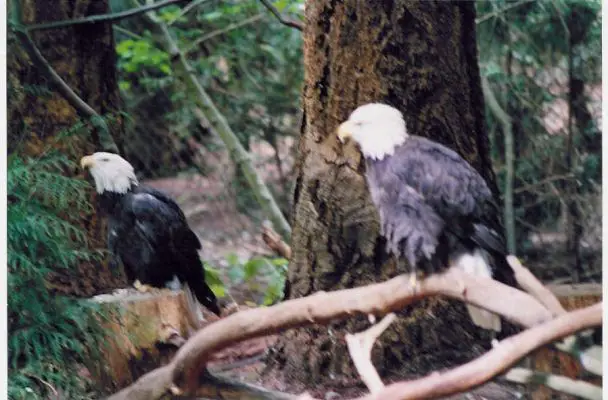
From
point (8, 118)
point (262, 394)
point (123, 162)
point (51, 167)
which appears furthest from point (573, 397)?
point (8, 118)

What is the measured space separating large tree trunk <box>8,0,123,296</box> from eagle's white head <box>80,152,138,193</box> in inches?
1.3

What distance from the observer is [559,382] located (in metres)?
1.21

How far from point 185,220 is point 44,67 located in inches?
16.1

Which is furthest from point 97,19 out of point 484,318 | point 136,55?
point 484,318

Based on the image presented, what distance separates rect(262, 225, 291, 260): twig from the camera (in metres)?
1.60

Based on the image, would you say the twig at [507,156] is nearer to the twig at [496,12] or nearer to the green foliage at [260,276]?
the twig at [496,12]

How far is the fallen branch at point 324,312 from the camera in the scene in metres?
1.22

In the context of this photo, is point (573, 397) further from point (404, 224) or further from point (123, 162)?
point (123, 162)

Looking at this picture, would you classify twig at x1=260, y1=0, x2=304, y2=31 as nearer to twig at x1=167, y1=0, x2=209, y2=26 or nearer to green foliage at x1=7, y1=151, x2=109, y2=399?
twig at x1=167, y1=0, x2=209, y2=26

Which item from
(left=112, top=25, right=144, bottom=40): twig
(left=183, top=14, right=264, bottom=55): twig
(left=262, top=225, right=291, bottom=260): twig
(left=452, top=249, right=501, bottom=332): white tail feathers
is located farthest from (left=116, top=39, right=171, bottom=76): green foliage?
(left=452, top=249, right=501, bottom=332): white tail feathers

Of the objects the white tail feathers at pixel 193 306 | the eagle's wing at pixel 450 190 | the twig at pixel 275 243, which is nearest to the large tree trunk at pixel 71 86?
the white tail feathers at pixel 193 306

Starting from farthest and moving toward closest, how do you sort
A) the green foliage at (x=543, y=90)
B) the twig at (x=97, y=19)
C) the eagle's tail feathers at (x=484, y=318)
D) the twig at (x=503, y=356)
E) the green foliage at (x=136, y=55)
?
the green foliage at (x=136, y=55)
the twig at (x=97, y=19)
the green foliage at (x=543, y=90)
the eagle's tail feathers at (x=484, y=318)
the twig at (x=503, y=356)

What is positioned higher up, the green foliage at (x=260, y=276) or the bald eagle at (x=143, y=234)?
the bald eagle at (x=143, y=234)

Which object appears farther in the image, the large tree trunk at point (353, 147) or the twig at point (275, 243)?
the twig at point (275, 243)
